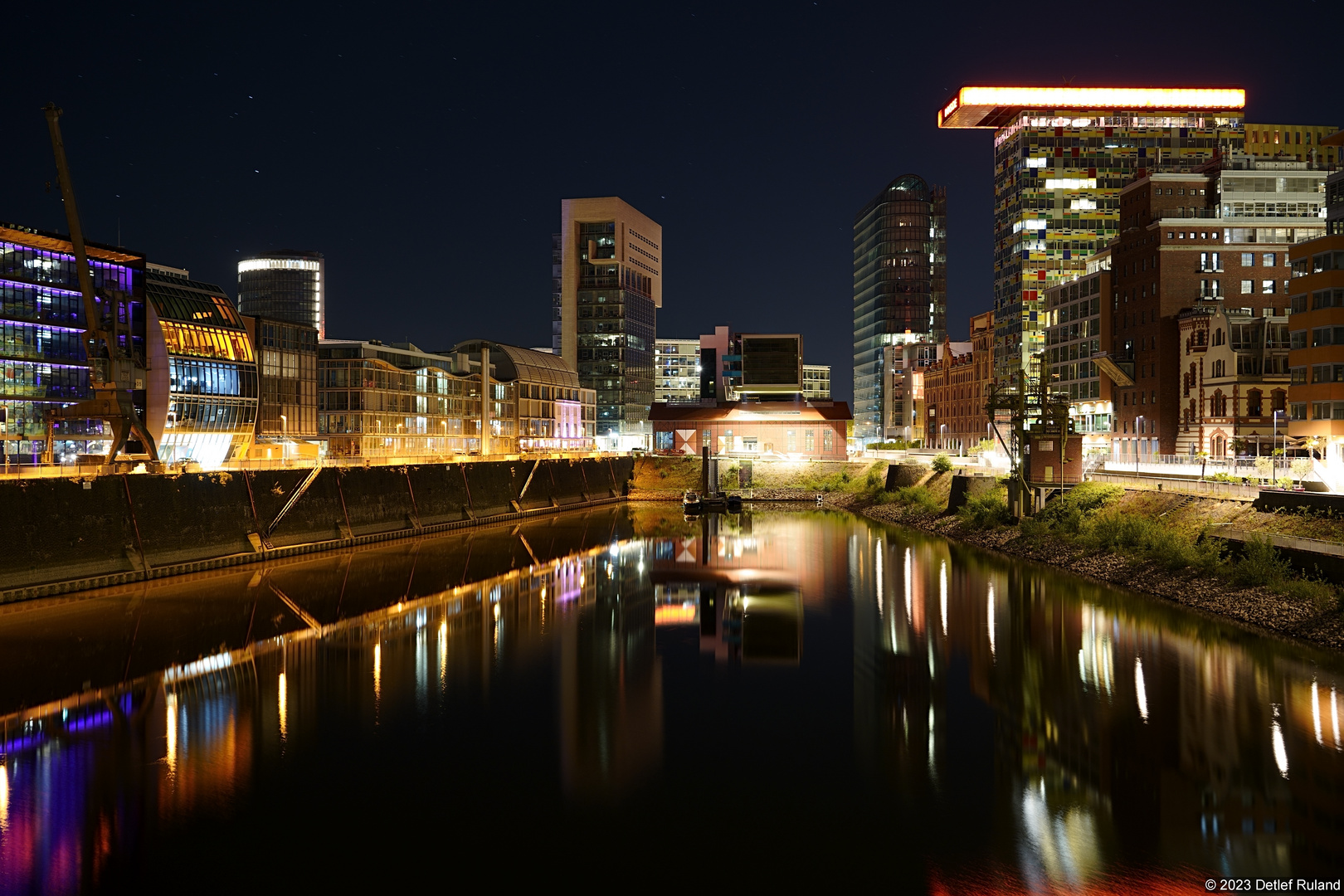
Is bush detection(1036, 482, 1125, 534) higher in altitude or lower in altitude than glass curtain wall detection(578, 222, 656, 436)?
lower

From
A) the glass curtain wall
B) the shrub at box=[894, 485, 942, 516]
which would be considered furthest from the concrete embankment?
the glass curtain wall

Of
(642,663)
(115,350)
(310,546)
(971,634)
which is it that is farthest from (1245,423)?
(115,350)

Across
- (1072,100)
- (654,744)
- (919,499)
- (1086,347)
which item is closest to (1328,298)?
(919,499)

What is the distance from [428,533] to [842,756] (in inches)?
1954

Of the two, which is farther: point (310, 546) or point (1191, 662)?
point (310, 546)

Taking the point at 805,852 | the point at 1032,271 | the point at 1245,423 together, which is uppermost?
the point at 1032,271

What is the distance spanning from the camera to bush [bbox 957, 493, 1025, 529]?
2420 inches

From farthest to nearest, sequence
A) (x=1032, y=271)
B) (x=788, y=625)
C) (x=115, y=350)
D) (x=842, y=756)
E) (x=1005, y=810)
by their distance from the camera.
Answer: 1. (x=1032, y=271)
2. (x=115, y=350)
3. (x=788, y=625)
4. (x=842, y=756)
5. (x=1005, y=810)

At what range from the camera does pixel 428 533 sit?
68.0m

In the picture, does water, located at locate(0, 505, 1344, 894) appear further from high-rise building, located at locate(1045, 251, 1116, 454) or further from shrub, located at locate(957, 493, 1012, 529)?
high-rise building, located at locate(1045, 251, 1116, 454)

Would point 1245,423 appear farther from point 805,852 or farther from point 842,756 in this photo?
point 805,852

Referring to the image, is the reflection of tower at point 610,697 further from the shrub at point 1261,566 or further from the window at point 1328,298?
the window at point 1328,298

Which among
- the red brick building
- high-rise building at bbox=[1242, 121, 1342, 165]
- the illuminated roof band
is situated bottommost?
the red brick building

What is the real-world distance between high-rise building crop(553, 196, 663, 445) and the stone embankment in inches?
4985
